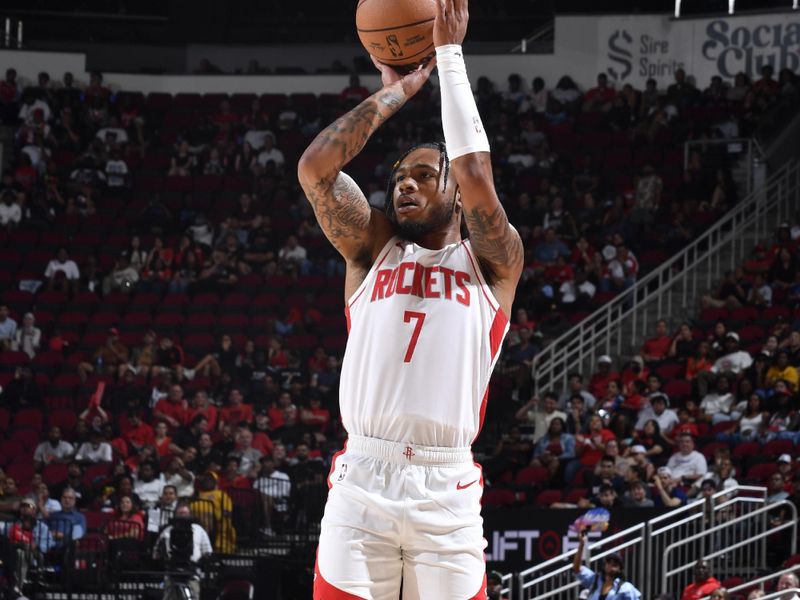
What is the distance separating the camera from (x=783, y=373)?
552 inches

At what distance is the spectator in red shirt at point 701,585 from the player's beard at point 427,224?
23.2ft

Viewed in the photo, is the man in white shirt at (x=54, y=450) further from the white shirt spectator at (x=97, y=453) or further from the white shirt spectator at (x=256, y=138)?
the white shirt spectator at (x=256, y=138)

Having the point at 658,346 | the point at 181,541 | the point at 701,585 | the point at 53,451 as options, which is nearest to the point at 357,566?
the point at 701,585

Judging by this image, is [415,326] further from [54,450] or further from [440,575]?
[54,450]

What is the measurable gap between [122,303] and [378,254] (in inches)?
586

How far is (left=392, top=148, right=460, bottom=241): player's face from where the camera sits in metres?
4.43

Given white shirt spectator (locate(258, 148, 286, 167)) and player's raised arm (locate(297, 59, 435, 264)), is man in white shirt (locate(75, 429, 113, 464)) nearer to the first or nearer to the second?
white shirt spectator (locate(258, 148, 286, 167))

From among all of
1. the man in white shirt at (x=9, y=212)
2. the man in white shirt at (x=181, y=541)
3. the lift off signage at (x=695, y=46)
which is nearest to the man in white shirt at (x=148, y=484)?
the man in white shirt at (x=181, y=541)

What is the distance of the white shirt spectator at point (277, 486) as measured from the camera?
45.2 feet

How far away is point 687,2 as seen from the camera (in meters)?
23.6

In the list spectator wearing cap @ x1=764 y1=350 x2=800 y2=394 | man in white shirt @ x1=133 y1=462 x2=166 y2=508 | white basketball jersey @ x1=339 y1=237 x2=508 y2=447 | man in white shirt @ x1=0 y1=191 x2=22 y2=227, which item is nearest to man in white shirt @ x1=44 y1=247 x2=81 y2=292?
man in white shirt @ x1=0 y1=191 x2=22 y2=227

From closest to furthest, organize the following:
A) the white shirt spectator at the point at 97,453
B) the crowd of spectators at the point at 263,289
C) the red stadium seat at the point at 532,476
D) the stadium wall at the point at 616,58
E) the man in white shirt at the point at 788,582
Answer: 1. the man in white shirt at the point at 788,582
2. the red stadium seat at the point at 532,476
3. the crowd of spectators at the point at 263,289
4. the white shirt spectator at the point at 97,453
5. the stadium wall at the point at 616,58

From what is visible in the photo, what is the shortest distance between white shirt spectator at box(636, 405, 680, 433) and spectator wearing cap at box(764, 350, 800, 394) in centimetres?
108

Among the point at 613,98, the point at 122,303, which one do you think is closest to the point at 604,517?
the point at 122,303
